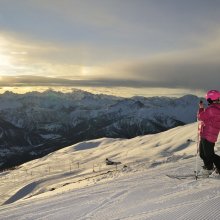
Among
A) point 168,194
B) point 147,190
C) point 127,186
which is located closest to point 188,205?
point 168,194

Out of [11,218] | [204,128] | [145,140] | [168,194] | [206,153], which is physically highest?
[204,128]

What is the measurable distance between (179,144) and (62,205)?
72608 mm

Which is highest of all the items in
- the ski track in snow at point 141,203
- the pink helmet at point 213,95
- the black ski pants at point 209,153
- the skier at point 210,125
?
the pink helmet at point 213,95

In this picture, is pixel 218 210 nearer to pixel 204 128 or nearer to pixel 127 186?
pixel 204 128

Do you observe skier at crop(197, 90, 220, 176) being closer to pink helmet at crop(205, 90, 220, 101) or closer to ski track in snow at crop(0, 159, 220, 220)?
pink helmet at crop(205, 90, 220, 101)

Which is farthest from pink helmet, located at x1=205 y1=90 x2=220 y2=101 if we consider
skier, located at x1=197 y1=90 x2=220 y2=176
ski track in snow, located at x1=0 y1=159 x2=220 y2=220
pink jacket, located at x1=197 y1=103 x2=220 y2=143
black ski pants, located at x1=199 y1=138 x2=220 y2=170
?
ski track in snow, located at x1=0 y1=159 x2=220 y2=220

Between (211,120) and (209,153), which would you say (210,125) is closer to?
(211,120)

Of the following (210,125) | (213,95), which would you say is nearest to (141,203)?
(210,125)

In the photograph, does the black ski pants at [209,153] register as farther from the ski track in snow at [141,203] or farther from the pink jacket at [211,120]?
the ski track in snow at [141,203]

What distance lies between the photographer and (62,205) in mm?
10609

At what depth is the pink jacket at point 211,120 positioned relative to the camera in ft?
35.4

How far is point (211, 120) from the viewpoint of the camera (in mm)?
10867

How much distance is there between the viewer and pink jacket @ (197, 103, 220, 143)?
1080 cm

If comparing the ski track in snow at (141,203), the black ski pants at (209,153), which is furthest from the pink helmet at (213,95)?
the ski track in snow at (141,203)
